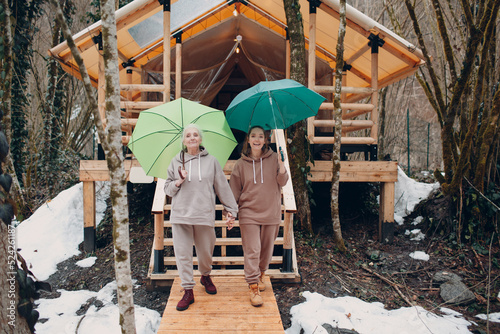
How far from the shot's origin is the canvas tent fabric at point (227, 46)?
5655mm

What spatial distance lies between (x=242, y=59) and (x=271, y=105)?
509cm

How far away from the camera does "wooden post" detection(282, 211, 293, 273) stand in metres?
4.04

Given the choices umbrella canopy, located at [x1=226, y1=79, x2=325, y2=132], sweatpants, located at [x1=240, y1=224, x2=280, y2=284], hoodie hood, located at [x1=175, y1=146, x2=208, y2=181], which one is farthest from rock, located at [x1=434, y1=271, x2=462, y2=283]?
hoodie hood, located at [x1=175, y1=146, x2=208, y2=181]

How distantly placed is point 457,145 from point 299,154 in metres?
2.75

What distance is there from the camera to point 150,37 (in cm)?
655

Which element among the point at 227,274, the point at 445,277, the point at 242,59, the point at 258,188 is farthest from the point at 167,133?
the point at 242,59

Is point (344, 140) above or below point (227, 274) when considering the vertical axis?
above

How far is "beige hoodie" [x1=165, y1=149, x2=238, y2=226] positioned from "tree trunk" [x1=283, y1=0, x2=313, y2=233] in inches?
88.1

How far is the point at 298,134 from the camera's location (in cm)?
520

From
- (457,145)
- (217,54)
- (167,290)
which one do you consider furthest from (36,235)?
(457,145)

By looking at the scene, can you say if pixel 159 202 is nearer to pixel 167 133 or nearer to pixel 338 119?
pixel 167 133

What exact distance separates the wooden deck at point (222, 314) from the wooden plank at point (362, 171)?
249 centimetres

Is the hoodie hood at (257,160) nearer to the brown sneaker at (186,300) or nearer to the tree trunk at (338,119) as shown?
the brown sneaker at (186,300)

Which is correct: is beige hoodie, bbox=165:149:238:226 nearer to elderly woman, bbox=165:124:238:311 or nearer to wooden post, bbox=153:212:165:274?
elderly woman, bbox=165:124:238:311
